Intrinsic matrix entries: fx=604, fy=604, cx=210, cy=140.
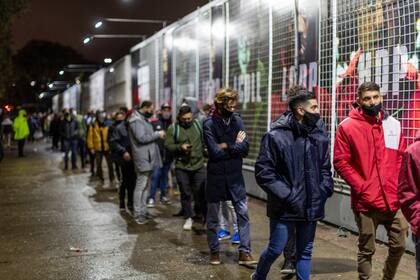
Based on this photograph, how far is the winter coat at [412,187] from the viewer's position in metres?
3.77

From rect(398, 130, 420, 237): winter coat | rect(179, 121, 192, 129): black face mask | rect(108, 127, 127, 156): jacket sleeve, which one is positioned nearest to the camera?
rect(398, 130, 420, 237): winter coat

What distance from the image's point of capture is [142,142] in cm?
868

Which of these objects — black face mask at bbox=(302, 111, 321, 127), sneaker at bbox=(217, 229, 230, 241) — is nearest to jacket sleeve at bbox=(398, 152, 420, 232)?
black face mask at bbox=(302, 111, 321, 127)

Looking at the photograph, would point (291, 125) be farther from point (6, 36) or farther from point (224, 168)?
point (6, 36)

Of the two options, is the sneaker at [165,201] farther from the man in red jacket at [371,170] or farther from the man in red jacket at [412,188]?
the man in red jacket at [412,188]

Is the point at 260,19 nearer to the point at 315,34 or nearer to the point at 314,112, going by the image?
the point at 315,34

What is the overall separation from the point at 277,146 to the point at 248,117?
6.87m

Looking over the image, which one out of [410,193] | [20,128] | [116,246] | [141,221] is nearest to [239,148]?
[116,246]

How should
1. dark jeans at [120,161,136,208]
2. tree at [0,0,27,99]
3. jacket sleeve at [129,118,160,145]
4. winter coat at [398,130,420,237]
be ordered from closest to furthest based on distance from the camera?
winter coat at [398,130,420,237]
jacket sleeve at [129,118,160,145]
dark jeans at [120,161,136,208]
tree at [0,0,27,99]

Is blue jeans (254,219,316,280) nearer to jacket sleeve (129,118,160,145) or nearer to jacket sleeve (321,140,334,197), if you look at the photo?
jacket sleeve (321,140,334,197)

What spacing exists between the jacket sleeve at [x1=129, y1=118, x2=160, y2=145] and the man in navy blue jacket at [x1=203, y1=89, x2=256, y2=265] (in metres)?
2.34

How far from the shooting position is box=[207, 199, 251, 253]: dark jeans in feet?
20.8

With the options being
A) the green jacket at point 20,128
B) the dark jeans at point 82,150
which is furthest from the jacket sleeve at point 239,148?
the green jacket at point 20,128

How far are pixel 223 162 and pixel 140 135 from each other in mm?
2546
